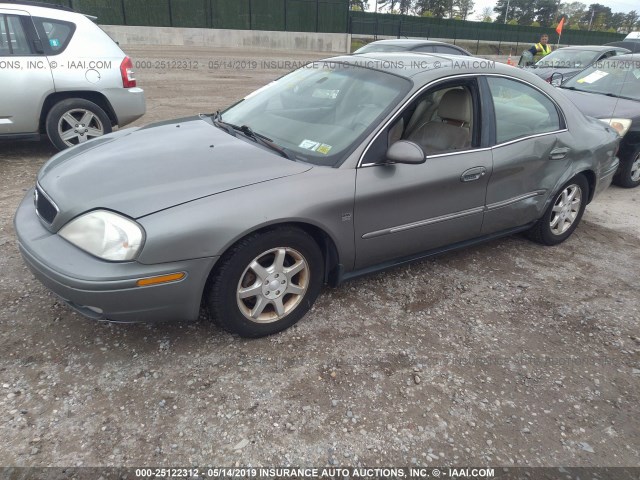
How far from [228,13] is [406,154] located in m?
28.1

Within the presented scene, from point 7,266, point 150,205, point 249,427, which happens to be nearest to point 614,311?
point 249,427

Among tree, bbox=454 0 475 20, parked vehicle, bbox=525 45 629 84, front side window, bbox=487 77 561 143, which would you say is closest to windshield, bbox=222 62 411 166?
front side window, bbox=487 77 561 143

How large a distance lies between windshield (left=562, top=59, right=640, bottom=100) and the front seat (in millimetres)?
4449

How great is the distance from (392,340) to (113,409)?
5.27 feet

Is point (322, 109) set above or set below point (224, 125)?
above

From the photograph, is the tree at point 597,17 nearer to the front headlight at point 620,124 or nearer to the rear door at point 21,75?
the front headlight at point 620,124

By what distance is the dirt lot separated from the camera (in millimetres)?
2195

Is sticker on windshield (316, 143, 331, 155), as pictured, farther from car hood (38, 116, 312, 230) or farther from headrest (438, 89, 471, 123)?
headrest (438, 89, 471, 123)

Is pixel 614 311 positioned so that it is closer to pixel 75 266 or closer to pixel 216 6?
pixel 75 266

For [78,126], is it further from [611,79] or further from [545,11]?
[545,11]

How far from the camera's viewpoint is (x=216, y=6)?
2700 cm

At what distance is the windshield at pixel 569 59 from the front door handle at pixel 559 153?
8.10m

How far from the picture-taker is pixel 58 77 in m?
5.55

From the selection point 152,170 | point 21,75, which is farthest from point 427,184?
point 21,75
